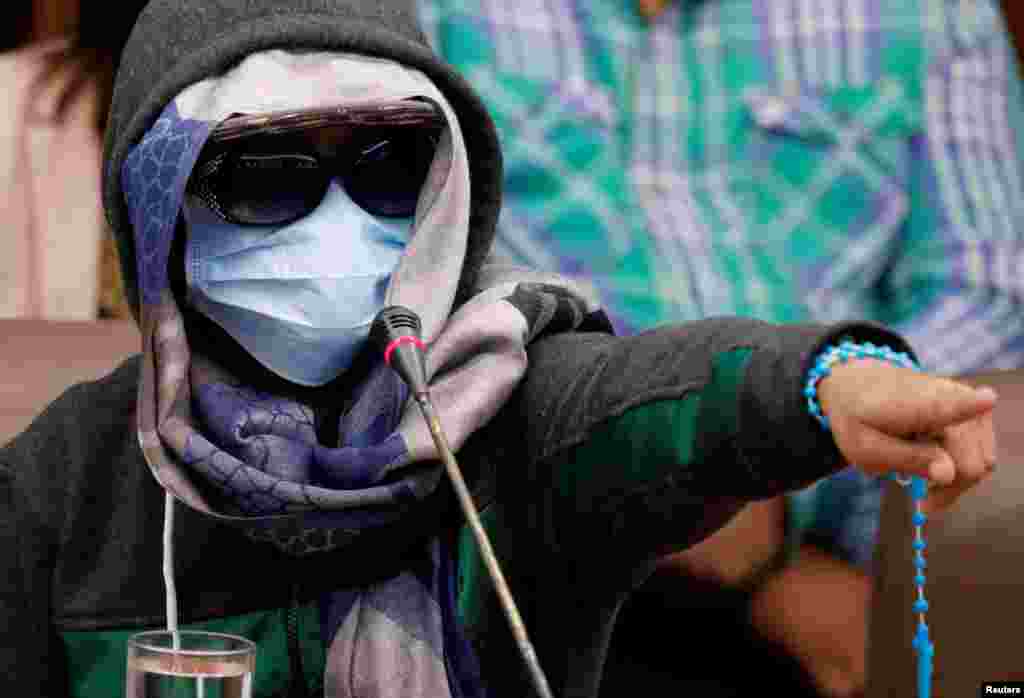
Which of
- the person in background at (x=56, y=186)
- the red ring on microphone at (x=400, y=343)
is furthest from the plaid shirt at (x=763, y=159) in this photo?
the red ring on microphone at (x=400, y=343)

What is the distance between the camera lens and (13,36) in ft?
10.2

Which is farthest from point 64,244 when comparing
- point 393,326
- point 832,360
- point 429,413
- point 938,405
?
point 938,405

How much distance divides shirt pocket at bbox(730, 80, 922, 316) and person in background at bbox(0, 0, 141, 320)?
2.77 ft

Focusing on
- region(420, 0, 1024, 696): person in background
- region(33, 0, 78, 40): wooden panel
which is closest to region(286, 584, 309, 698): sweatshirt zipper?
region(420, 0, 1024, 696): person in background

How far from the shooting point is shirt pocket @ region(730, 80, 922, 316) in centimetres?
265

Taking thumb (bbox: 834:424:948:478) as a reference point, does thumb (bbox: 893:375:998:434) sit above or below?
above

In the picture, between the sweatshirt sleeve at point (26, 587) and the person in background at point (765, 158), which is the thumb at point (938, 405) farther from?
the person in background at point (765, 158)

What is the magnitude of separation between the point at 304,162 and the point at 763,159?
4.10ft

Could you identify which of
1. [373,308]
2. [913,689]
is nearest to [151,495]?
[373,308]

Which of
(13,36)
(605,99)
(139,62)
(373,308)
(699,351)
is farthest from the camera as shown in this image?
(13,36)

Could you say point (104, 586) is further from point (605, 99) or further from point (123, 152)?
point (605, 99)

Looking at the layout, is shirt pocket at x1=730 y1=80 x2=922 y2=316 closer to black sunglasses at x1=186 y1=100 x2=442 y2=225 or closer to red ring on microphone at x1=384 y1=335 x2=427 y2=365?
black sunglasses at x1=186 y1=100 x2=442 y2=225

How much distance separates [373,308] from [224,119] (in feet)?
0.61

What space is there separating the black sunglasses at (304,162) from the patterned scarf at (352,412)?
20 millimetres
